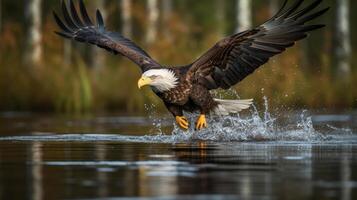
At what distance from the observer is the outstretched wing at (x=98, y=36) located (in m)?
14.3

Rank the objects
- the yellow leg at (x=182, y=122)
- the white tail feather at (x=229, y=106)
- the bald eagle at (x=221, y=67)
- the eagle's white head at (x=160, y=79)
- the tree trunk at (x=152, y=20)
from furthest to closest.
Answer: the tree trunk at (x=152, y=20) < the white tail feather at (x=229, y=106) < the yellow leg at (x=182, y=122) < the bald eagle at (x=221, y=67) < the eagle's white head at (x=160, y=79)

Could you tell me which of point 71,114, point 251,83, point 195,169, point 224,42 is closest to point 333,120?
point 251,83

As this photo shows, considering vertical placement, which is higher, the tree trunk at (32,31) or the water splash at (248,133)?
the tree trunk at (32,31)

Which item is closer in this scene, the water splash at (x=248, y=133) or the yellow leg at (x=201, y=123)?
the water splash at (x=248, y=133)

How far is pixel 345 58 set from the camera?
84.0ft

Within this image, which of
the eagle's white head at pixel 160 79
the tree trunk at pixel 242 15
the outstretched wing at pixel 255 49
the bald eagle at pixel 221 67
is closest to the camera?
the eagle's white head at pixel 160 79

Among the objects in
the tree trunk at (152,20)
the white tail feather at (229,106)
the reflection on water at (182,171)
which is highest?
the tree trunk at (152,20)

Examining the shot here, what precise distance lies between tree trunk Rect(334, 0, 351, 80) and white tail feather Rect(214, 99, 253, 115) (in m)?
10.4

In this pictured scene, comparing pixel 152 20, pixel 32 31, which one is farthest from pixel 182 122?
pixel 152 20

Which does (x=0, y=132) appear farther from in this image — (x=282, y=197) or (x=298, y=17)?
(x=282, y=197)

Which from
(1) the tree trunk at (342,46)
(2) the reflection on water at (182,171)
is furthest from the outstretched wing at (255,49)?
(1) the tree trunk at (342,46)

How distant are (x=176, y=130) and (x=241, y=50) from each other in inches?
55.6

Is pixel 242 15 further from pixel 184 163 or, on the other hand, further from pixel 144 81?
pixel 184 163

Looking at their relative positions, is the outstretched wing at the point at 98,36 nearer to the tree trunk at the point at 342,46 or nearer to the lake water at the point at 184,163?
the lake water at the point at 184,163
